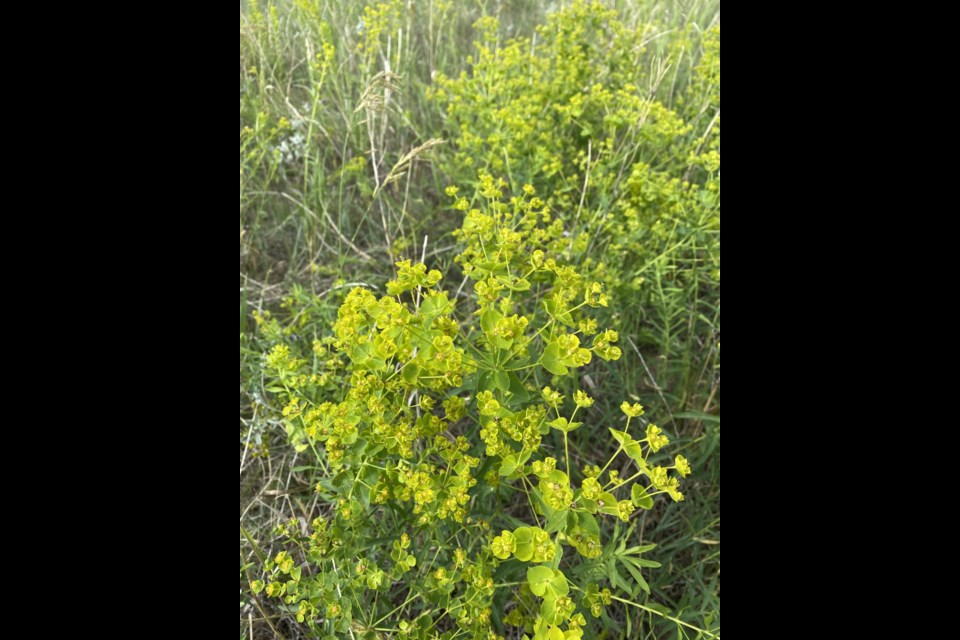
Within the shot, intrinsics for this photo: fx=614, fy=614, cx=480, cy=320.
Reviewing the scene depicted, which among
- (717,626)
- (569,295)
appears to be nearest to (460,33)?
(569,295)

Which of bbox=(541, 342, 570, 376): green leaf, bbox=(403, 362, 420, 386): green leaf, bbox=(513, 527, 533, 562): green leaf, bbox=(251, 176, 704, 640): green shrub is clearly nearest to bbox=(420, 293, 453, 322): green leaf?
bbox=(251, 176, 704, 640): green shrub

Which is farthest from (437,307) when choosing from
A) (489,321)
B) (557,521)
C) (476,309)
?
(476,309)

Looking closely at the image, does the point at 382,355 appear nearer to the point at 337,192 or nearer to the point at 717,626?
the point at 717,626

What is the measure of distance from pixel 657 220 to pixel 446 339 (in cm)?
117

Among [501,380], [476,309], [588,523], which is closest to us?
[588,523]

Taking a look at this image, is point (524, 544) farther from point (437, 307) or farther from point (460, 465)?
point (437, 307)

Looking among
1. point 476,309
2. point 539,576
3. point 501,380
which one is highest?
point 501,380

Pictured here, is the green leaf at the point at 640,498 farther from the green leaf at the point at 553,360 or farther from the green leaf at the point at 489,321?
the green leaf at the point at 489,321

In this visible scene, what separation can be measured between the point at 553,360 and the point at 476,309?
1094 mm

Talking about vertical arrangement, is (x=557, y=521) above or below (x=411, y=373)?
below

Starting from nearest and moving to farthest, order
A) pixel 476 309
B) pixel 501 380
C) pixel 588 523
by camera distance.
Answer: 1. pixel 588 523
2. pixel 501 380
3. pixel 476 309

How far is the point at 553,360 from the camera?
45.9 inches

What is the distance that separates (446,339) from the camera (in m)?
1.14

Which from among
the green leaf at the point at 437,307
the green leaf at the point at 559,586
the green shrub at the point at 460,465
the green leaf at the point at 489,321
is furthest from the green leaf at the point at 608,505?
the green leaf at the point at 437,307
